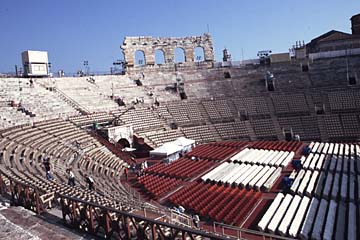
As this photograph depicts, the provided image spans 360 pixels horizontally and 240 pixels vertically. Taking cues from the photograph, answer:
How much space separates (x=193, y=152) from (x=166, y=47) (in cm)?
2344

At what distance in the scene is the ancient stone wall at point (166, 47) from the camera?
4712cm

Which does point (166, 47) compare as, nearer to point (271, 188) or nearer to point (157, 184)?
point (157, 184)

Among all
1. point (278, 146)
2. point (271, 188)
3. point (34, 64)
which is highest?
point (34, 64)

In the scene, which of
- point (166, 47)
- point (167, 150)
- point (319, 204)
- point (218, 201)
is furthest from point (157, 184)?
point (166, 47)

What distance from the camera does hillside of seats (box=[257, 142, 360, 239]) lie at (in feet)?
43.3

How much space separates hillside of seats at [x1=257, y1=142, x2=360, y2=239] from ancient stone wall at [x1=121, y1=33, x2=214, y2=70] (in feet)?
98.9

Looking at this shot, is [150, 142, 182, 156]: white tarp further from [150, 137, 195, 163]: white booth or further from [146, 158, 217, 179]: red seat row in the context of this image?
[146, 158, 217, 179]: red seat row

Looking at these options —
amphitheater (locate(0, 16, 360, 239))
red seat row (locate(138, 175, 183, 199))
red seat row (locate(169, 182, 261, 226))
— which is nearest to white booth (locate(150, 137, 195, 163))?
amphitheater (locate(0, 16, 360, 239))

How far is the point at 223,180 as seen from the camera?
67.9ft

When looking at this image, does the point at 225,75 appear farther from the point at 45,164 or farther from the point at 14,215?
the point at 14,215

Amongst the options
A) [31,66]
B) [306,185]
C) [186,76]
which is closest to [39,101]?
[31,66]

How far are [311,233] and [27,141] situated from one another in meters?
17.7

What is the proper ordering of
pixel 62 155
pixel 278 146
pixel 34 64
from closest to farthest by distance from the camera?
pixel 62 155 < pixel 278 146 < pixel 34 64

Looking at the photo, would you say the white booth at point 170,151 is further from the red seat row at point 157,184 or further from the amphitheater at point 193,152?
the red seat row at point 157,184
